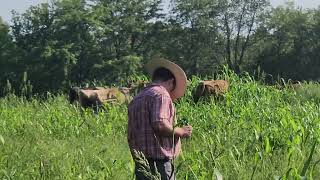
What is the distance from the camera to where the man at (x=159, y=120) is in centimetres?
420

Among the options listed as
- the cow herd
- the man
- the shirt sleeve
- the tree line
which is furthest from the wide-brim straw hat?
the tree line

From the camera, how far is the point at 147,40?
5472 centimetres

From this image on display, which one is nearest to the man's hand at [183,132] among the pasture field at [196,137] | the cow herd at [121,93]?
the pasture field at [196,137]

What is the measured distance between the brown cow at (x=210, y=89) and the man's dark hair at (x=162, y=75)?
629 cm

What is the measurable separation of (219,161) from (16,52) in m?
45.5

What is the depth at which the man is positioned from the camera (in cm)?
420

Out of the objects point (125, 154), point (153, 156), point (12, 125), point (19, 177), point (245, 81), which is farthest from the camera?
point (245, 81)

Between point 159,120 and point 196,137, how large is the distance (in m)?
3.67

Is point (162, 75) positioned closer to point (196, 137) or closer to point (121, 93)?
point (196, 137)

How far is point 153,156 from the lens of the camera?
4301 millimetres

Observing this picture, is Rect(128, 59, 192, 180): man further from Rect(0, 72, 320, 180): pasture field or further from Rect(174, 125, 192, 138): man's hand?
Rect(0, 72, 320, 180): pasture field

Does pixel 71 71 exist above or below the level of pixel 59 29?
below

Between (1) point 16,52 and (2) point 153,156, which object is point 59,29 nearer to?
(1) point 16,52

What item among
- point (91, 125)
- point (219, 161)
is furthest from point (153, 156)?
point (91, 125)
